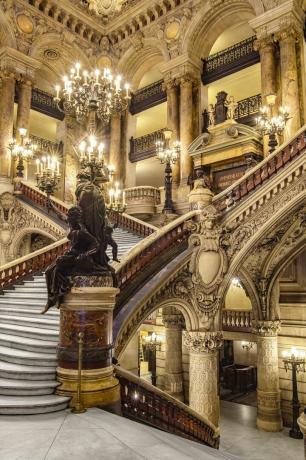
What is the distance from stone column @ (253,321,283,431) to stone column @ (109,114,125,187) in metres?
9.21

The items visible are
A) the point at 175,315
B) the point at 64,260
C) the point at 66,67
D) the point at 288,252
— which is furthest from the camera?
the point at 66,67

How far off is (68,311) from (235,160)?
971 centimetres

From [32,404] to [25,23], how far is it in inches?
644

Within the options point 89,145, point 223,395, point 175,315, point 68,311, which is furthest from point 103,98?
point 223,395

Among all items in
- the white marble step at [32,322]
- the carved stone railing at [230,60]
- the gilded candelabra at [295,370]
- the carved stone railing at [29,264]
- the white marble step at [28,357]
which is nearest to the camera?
the white marble step at [28,357]

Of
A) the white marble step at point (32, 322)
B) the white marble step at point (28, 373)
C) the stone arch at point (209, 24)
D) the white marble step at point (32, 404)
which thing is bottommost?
the white marble step at point (32, 404)

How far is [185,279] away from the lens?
7875 mm

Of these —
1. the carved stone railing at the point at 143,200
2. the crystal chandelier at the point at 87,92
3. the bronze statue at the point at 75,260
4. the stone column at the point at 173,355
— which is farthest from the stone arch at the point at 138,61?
the bronze statue at the point at 75,260

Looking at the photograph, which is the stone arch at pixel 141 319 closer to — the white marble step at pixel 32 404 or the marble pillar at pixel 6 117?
the white marble step at pixel 32 404

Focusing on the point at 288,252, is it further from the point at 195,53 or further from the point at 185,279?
the point at 195,53

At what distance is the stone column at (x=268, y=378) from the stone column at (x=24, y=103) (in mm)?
12318

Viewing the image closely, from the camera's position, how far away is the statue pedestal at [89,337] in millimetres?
4223

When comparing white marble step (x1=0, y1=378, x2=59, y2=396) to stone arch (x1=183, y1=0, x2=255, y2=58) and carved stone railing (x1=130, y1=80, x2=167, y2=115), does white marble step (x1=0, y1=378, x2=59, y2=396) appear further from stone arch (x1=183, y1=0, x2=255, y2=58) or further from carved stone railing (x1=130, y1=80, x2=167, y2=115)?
carved stone railing (x1=130, y1=80, x2=167, y2=115)

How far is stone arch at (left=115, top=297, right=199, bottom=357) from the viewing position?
20.0ft
